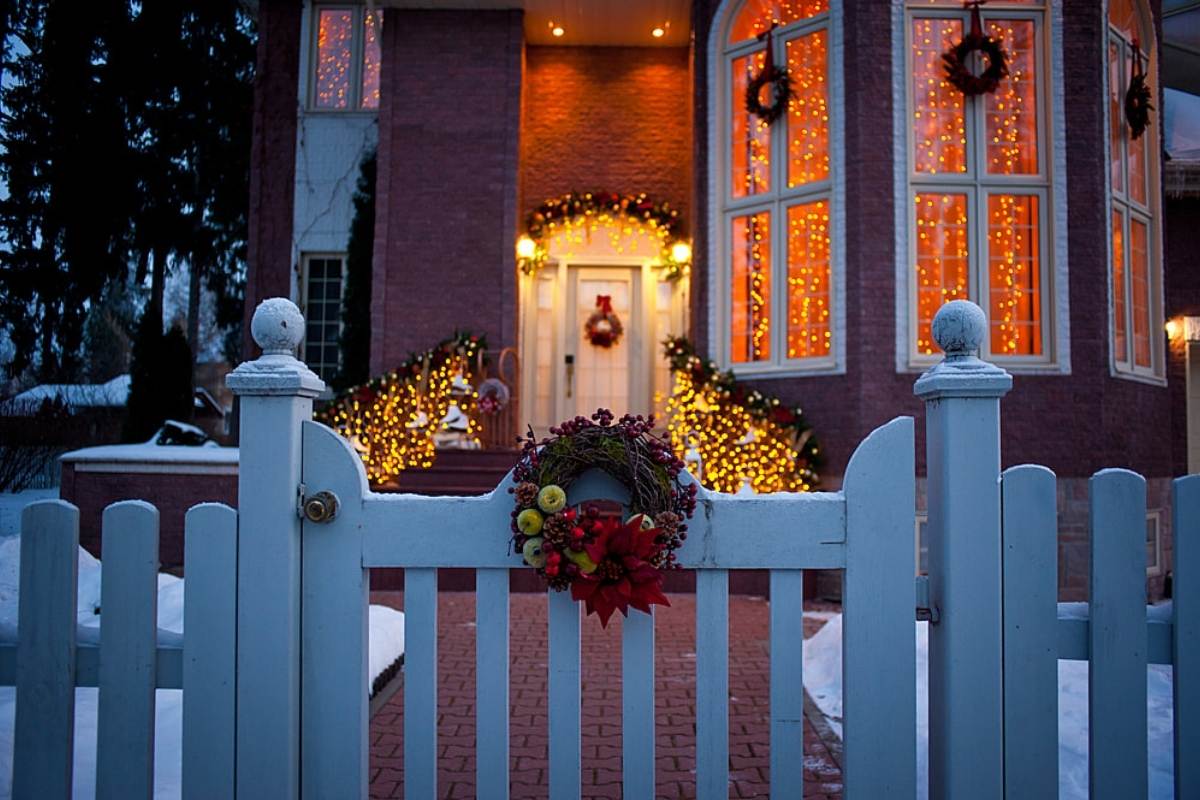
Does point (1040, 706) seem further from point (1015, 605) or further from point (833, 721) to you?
point (833, 721)

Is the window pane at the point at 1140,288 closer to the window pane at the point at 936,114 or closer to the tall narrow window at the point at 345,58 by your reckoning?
the window pane at the point at 936,114

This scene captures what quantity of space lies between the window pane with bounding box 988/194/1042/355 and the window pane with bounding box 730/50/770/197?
2.10 metres

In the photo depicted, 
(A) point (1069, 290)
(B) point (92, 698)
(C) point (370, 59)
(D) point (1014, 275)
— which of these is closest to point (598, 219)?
(C) point (370, 59)

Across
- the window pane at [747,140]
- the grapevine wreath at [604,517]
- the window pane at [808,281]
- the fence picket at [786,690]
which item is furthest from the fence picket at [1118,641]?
the window pane at [747,140]

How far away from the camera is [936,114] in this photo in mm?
7129

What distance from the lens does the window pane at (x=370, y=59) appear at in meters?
10.5

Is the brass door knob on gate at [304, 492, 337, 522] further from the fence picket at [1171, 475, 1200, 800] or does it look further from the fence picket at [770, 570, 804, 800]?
the fence picket at [1171, 475, 1200, 800]

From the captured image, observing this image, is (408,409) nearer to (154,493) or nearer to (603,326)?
(154,493)

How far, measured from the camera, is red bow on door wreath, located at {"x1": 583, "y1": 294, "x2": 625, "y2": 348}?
10266 mm

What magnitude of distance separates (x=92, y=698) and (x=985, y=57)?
7.76 m

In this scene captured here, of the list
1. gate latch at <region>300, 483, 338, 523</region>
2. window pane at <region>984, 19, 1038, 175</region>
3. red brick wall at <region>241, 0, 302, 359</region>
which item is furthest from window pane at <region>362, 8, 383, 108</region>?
gate latch at <region>300, 483, 338, 523</region>

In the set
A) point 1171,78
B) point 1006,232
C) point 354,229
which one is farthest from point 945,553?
point 1171,78

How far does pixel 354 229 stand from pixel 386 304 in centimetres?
146

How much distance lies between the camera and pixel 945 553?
1.86m
